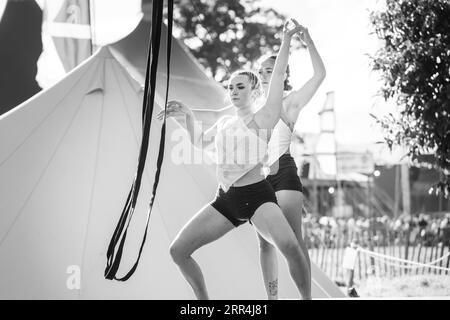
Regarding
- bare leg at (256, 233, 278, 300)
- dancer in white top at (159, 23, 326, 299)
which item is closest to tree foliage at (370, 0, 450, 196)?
dancer in white top at (159, 23, 326, 299)

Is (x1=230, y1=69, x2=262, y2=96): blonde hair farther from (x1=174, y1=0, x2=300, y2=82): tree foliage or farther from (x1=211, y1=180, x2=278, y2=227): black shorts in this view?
(x1=174, y1=0, x2=300, y2=82): tree foliage

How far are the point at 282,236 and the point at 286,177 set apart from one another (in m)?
0.56

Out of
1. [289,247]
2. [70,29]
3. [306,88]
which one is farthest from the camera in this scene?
[70,29]

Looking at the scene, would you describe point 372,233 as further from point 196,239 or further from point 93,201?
point 196,239

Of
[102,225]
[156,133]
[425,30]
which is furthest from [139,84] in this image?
[425,30]

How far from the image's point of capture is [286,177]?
3.27m

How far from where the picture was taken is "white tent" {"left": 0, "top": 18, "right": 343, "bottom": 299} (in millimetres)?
3582

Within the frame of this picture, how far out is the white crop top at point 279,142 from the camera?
3287 millimetres

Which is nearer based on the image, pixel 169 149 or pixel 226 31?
pixel 169 149

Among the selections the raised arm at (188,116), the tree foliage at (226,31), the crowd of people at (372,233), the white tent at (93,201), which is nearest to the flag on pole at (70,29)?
the white tent at (93,201)

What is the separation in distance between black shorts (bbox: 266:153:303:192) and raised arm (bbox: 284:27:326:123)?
0.76ft

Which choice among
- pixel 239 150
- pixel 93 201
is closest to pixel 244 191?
pixel 239 150

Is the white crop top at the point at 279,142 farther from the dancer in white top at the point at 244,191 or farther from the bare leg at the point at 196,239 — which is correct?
the bare leg at the point at 196,239
